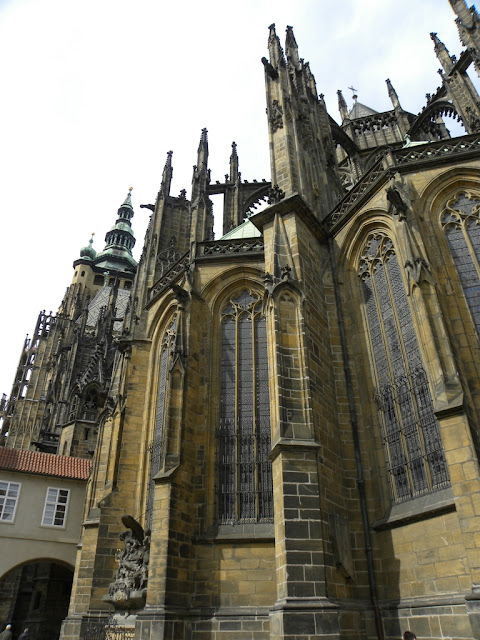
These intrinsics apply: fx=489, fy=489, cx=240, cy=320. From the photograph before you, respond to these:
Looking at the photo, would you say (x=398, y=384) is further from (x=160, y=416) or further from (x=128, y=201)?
(x=128, y=201)

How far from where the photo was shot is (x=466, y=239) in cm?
1116

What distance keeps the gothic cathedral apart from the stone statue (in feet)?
0.15

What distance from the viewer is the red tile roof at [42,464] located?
19.5 m

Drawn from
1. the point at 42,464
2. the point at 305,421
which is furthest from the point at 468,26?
the point at 42,464

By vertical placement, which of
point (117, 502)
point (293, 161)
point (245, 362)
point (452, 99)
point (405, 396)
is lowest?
point (117, 502)

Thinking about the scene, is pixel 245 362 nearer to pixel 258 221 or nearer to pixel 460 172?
pixel 258 221

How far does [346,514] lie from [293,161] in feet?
32.4

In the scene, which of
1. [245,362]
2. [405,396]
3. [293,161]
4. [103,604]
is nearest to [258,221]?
[293,161]

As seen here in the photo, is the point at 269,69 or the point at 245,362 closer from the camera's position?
the point at 245,362

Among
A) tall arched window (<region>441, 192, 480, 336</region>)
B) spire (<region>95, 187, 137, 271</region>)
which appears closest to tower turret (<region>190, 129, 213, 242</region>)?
tall arched window (<region>441, 192, 480, 336</region>)

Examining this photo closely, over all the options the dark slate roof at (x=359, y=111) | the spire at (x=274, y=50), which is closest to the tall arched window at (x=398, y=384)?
the spire at (x=274, y=50)

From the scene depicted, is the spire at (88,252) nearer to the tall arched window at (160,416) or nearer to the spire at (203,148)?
the spire at (203,148)

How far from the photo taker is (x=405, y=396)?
10.2 m

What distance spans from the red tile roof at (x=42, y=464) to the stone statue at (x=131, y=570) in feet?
27.6
